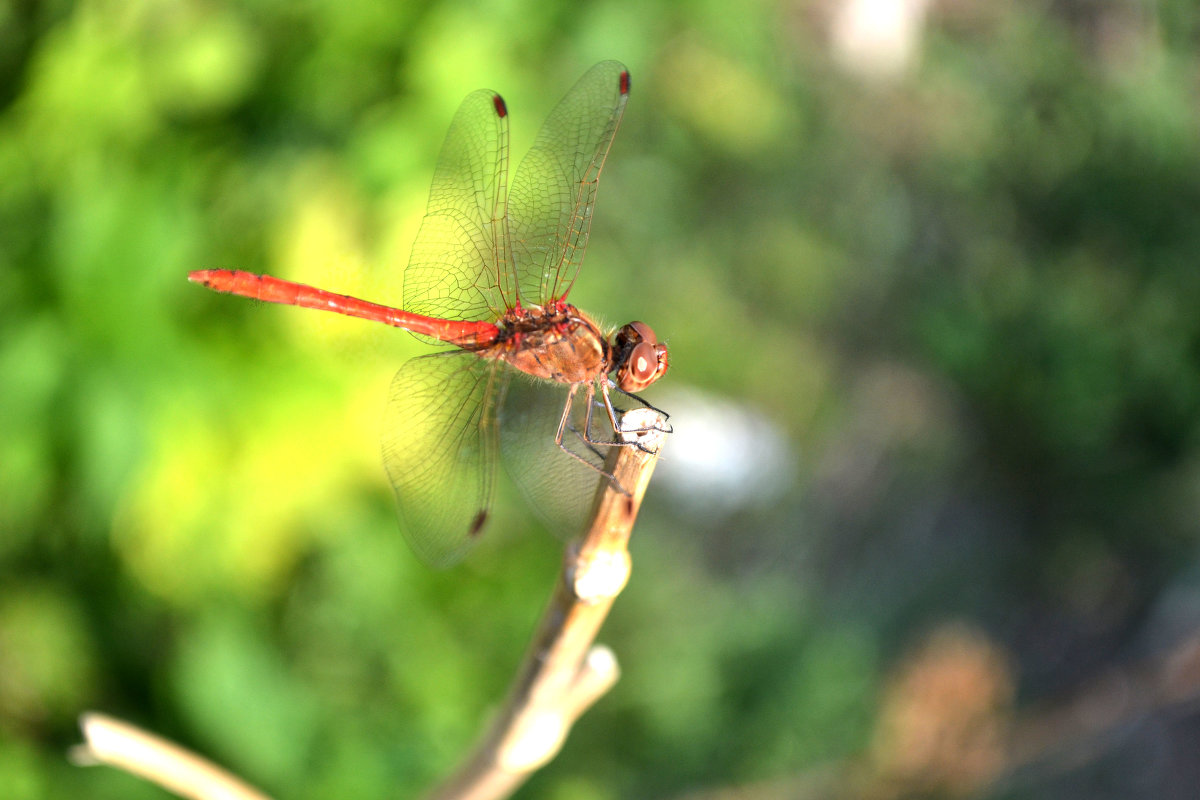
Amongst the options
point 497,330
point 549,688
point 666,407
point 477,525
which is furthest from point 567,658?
point 666,407

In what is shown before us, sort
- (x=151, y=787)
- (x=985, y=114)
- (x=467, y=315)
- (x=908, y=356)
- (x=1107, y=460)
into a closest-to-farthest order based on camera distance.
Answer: (x=467, y=315), (x=151, y=787), (x=1107, y=460), (x=908, y=356), (x=985, y=114)

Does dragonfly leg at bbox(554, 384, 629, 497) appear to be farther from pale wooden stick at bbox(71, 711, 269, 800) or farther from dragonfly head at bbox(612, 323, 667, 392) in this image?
pale wooden stick at bbox(71, 711, 269, 800)

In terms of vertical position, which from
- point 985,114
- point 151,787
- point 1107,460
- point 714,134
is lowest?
point 151,787

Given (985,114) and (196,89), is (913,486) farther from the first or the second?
(196,89)

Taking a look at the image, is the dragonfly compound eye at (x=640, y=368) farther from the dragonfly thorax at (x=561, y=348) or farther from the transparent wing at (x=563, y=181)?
the transparent wing at (x=563, y=181)

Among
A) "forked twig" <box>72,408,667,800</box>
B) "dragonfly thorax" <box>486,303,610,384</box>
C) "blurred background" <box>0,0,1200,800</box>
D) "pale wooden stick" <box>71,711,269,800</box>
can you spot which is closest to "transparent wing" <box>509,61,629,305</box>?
"dragonfly thorax" <box>486,303,610,384</box>

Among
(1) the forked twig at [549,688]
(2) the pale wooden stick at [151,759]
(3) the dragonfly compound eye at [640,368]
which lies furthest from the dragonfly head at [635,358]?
(2) the pale wooden stick at [151,759]

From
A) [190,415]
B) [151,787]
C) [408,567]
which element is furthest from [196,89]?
[151,787]
